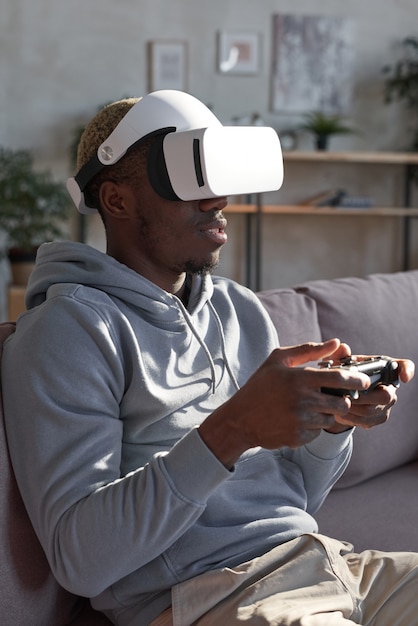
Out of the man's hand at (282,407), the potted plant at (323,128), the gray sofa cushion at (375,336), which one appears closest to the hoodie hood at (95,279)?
the man's hand at (282,407)

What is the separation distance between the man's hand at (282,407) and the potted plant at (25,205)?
3617mm

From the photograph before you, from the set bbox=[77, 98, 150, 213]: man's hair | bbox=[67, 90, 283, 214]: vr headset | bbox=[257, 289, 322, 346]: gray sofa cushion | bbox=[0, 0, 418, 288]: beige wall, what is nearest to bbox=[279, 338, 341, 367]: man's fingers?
bbox=[67, 90, 283, 214]: vr headset

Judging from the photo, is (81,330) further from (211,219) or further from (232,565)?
(232,565)

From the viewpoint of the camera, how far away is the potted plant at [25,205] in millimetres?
4547

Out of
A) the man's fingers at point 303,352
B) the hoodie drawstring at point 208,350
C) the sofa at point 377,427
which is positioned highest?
the man's fingers at point 303,352

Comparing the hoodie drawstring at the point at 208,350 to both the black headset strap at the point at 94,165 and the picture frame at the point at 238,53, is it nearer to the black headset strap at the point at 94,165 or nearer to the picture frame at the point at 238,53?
the black headset strap at the point at 94,165

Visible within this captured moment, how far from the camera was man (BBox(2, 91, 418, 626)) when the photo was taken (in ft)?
3.48

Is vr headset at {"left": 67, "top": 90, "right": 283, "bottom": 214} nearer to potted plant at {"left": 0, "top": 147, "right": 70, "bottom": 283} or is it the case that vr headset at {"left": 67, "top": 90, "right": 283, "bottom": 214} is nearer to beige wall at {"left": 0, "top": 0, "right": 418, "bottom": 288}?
potted plant at {"left": 0, "top": 147, "right": 70, "bottom": 283}

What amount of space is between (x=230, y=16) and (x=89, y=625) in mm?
4552

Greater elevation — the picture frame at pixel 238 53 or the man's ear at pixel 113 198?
the picture frame at pixel 238 53

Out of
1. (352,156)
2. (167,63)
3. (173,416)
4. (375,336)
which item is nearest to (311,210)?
(352,156)

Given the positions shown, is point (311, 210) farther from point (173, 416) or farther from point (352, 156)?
point (173, 416)

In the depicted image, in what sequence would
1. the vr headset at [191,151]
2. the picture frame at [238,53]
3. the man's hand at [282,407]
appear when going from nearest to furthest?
the man's hand at [282,407] < the vr headset at [191,151] < the picture frame at [238,53]

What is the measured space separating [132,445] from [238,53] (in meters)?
4.45
